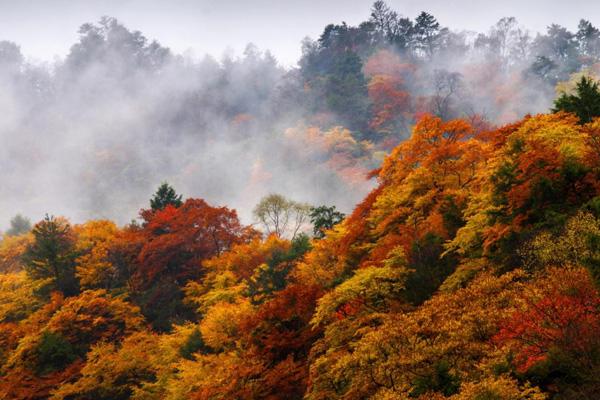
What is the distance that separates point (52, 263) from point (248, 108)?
67165mm

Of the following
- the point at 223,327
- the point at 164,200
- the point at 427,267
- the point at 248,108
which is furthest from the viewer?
the point at 248,108

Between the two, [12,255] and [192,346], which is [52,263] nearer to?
[12,255]

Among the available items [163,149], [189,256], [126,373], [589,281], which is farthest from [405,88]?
[589,281]

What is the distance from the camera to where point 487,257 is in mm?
19422

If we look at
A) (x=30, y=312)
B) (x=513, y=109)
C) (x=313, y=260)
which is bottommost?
(x=313, y=260)

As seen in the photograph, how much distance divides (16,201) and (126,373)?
78.3 meters

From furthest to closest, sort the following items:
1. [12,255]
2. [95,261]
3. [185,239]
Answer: [12,255]
[185,239]
[95,261]

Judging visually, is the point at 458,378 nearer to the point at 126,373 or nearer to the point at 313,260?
the point at 313,260

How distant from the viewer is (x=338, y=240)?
3041 centimetres

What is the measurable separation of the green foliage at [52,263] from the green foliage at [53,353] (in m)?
9.49

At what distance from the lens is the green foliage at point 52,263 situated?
135ft

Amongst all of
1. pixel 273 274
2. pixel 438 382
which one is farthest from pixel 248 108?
pixel 438 382

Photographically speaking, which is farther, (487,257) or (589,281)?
(487,257)

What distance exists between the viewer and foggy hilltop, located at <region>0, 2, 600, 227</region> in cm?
8031
